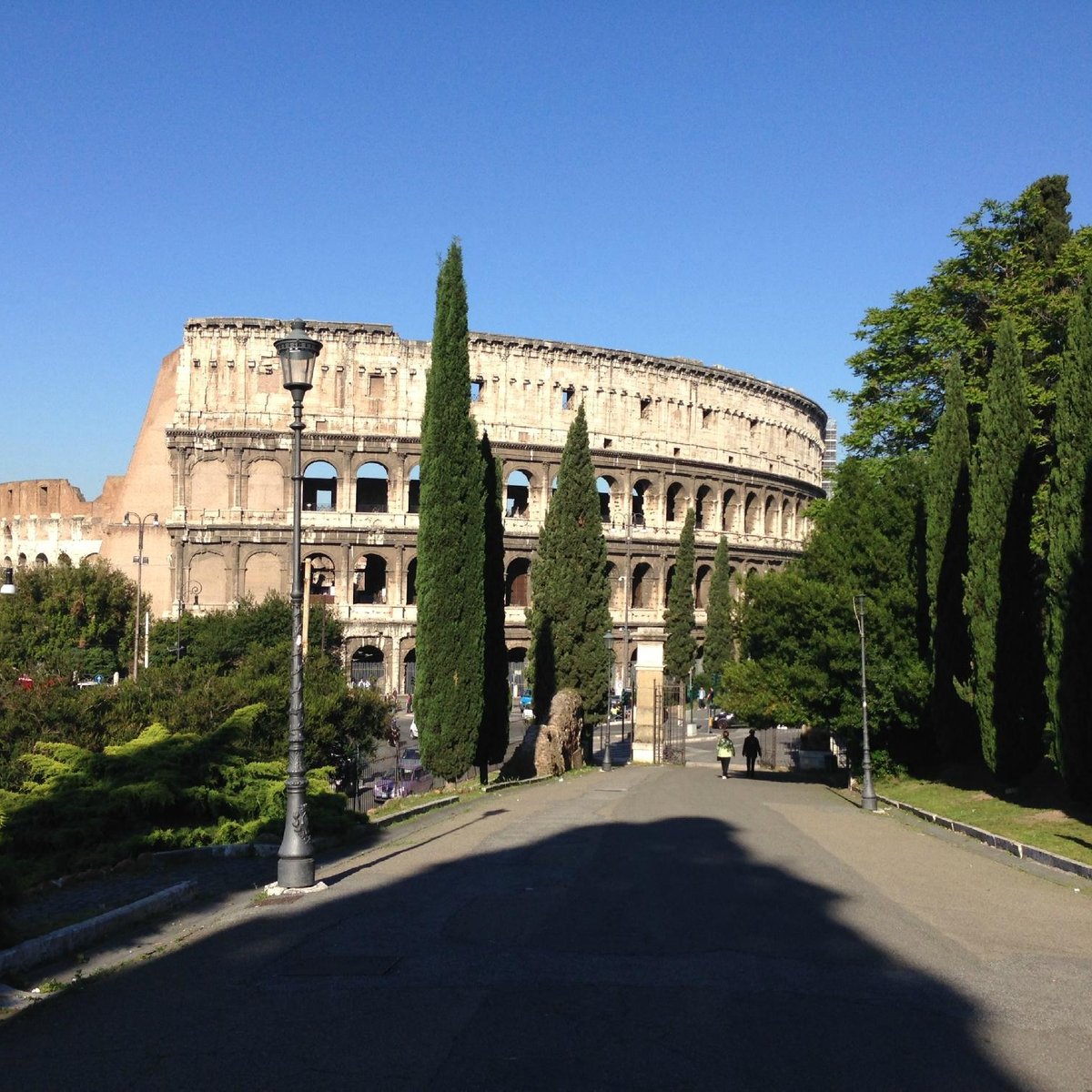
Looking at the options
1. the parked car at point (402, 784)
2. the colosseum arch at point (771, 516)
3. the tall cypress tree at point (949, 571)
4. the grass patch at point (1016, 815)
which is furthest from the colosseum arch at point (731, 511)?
the grass patch at point (1016, 815)

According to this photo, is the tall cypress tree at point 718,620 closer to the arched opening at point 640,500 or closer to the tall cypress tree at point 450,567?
the arched opening at point 640,500

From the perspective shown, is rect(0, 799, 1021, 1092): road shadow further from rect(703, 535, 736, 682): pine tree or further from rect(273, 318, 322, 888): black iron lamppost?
rect(703, 535, 736, 682): pine tree

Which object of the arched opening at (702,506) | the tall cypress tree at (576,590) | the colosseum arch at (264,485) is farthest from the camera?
the arched opening at (702,506)

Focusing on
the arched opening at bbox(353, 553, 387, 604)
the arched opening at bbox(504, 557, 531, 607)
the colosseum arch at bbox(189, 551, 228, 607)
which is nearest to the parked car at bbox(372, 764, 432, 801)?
the colosseum arch at bbox(189, 551, 228, 607)

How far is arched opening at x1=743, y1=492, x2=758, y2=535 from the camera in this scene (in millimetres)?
64875

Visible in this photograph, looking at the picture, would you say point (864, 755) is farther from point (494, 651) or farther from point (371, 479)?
point (371, 479)

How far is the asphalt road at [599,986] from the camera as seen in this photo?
5828 millimetres

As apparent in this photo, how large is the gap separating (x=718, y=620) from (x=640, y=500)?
8077 millimetres

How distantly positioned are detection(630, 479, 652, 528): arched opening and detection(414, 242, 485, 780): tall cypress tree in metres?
34.3

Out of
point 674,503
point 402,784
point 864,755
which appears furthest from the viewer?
point 674,503

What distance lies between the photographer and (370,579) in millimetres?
58031

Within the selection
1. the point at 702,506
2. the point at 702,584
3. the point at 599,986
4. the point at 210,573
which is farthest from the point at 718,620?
the point at 599,986

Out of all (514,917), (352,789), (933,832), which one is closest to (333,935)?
(514,917)

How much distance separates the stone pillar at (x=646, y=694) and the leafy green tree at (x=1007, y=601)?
1730 cm
